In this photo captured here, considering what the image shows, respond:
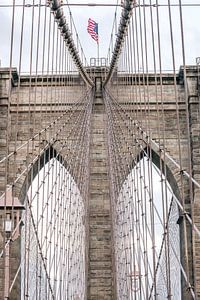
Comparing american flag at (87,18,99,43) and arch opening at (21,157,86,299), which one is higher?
american flag at (87,18,99,43)

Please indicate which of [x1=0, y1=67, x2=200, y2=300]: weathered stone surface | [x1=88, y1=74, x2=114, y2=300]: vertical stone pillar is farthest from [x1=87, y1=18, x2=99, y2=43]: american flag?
[x1=0, y1=67, x2=200, y2=300]: weathered stone surface

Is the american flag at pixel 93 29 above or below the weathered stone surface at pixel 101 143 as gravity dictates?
above

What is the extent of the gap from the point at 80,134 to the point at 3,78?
2170mm

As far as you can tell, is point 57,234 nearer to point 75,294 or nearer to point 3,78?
point 75,294

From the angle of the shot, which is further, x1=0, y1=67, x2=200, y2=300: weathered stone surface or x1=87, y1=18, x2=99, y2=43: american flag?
x1=87, y1=18, x2=99, y2=43: american flag

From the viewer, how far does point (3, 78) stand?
2009cm

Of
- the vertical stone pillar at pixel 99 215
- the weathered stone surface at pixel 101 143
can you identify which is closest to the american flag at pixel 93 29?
the vertical stone pillar at pixel 99 215

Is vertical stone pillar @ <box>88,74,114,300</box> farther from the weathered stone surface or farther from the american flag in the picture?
the american flag

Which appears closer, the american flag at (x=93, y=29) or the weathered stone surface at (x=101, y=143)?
the weathered stone surface at (x=101, y=143)

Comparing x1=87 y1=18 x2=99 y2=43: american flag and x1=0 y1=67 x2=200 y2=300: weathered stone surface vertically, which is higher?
x1=87 y1=18 x2=99 y2=43: american flag

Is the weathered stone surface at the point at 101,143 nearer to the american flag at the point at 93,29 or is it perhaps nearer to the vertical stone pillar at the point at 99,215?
the vertical stone pillar at the point at 99,215

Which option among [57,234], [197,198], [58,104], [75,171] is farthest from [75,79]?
[57,234]

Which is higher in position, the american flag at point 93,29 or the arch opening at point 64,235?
the american flag at point 93,29

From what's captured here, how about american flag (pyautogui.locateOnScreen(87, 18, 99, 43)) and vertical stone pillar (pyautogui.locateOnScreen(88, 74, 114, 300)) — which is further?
american flag (pyautogui.locateOnScreen(87, 18, 99, 43))
